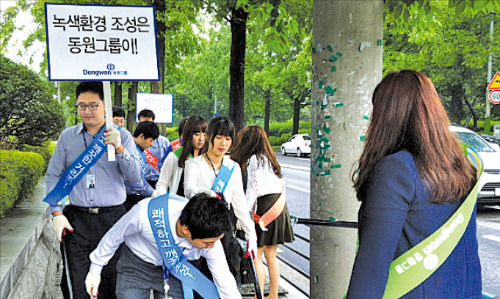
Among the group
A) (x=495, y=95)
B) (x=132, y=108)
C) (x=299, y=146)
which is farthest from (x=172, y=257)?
(x=299, y=146)

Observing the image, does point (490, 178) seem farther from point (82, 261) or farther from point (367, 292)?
point (367, 292)

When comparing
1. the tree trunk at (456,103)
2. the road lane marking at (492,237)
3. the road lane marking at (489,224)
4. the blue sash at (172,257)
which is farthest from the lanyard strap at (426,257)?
the tree trunk at (456,103)

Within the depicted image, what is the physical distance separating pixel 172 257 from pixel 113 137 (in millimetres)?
1208

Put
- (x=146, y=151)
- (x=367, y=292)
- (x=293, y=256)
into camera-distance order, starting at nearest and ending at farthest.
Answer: (x=367, y=292) < (x=146, y=151) < (x=293, y=256)

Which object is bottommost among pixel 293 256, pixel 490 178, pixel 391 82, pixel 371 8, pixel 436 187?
pixel 293 256

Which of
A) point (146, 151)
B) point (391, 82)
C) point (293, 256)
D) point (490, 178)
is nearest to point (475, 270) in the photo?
point (391, 82)

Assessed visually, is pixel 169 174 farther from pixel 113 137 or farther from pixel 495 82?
pixel 495 82

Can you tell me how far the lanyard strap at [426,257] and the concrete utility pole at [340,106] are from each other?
1.33 m

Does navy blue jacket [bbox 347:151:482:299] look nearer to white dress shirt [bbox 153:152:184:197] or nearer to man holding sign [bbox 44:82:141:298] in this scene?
man holding sign [bbox 44:82:141:298]

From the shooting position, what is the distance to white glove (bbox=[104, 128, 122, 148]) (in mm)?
3826

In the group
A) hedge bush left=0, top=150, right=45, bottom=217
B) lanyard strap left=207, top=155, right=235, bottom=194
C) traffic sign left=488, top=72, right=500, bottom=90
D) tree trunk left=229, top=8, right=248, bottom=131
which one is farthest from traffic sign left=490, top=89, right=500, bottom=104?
lanyard strap left=207, top=155, right=235, bottom=194

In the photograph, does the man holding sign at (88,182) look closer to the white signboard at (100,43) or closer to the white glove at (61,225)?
the white glove at (61,225)

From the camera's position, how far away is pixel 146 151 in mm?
6898

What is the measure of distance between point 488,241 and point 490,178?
252cm
